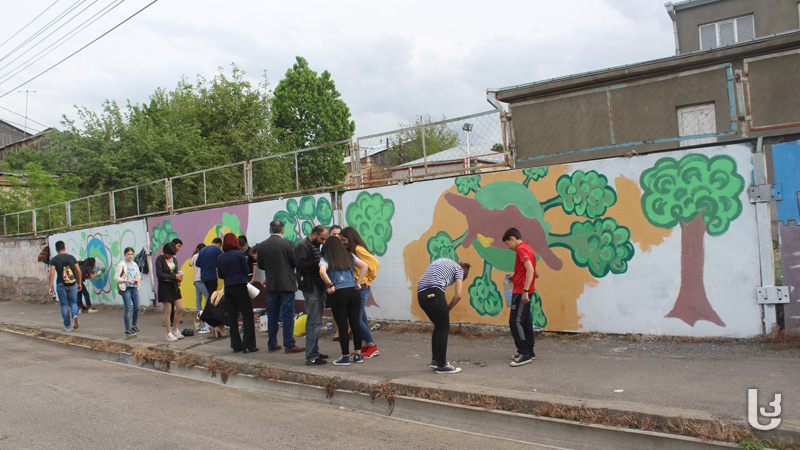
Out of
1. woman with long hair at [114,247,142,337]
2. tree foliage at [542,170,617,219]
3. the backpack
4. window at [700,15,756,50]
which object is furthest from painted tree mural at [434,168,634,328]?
window at [700,15,756,50]

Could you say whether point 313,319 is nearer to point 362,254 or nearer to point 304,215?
point 362,254

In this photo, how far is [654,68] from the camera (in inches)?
479

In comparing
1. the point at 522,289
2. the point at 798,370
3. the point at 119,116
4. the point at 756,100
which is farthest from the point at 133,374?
the point at 119,116

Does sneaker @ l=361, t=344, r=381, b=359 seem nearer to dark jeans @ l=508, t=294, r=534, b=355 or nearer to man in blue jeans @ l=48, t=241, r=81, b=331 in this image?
dark jeans @ l=508, t=294, r=534, b=355

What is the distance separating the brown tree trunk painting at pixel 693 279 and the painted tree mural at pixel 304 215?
566cm

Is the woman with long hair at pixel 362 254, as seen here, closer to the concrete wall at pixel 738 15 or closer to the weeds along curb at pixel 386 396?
the weeds along curb at pixel 386 396

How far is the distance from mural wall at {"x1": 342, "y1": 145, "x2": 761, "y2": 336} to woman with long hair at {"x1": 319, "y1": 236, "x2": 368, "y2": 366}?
7.10ft

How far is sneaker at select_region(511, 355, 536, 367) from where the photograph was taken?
243 inches

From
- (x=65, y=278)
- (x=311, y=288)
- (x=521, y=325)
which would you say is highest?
(x=65, y=278)

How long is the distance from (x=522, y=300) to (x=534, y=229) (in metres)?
1.73

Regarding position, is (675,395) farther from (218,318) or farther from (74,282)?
(74,282)

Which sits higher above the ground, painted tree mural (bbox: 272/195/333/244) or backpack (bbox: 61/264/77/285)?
painted tree mural (bbox: 272/195/333/244)

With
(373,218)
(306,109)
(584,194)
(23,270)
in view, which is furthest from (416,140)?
(306,109)

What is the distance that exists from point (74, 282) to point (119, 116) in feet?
42.3
